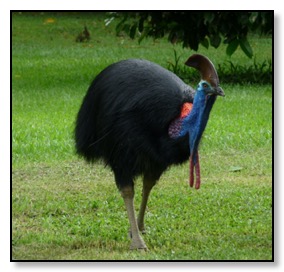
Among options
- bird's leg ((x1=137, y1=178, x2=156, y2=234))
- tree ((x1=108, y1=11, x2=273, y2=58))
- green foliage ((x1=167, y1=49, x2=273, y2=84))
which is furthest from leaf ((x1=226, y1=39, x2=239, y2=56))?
bird's leg ((x1=137, y1=178, x2=156, y2=234))

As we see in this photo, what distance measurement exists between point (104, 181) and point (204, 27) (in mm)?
2940

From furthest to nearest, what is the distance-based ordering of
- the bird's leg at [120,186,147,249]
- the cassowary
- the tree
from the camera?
the tree, the bird's leg at [120,186,147,249], the cassowary

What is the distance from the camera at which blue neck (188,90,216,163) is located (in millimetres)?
5375

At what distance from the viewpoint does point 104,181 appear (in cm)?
782

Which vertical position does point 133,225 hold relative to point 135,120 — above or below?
below

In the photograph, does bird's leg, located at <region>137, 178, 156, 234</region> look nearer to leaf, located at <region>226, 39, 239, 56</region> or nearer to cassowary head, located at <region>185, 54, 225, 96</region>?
cassowary head, located at <region>185, 54, 225, 96</region>

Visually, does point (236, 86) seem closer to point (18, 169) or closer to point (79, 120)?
point (18, 169)

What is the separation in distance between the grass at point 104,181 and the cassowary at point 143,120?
460mm

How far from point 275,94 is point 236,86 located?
16.6 ft

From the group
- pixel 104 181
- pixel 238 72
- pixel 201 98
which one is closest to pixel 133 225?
pixel 201 98

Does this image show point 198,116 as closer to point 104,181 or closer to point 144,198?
point 144,198

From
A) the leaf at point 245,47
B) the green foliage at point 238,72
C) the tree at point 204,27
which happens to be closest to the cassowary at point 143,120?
the tree at point 204,27

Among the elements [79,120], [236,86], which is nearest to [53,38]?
[236,86]

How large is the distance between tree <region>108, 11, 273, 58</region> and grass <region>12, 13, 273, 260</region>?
2.01 ft
